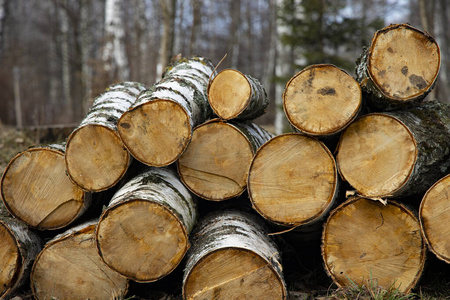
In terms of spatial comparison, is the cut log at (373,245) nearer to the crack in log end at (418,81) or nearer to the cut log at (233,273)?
the cut log at (233,273)

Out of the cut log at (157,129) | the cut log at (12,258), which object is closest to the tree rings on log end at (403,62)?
the cut log at (157,129)

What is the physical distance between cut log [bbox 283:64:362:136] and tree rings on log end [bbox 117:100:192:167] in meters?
0.69

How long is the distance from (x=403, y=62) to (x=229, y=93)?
1.12 m

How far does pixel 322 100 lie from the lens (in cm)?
233

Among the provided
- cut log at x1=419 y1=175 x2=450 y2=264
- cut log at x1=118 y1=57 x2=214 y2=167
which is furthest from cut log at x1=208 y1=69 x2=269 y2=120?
cut log at x1=419 y1=175 x2=450 y2=264

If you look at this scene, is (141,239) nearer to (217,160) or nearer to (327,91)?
(217,160)

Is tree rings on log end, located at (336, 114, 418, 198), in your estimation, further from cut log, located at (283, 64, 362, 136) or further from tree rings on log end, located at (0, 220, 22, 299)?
tree rings on log end, located at (0, 220, 22, 299)

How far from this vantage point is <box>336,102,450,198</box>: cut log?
86.7 inches

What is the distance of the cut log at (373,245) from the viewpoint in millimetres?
2338

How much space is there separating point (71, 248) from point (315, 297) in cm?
169

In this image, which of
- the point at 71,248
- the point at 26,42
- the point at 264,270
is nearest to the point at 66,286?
the point at 71,248

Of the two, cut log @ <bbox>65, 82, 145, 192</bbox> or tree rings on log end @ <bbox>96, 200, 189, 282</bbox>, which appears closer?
tree rings on log end @ <bbox>96, 200, 189, 282</bbox>

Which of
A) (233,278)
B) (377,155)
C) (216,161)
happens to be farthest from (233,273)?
(377,155)

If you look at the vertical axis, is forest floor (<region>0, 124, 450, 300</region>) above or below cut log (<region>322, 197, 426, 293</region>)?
below
